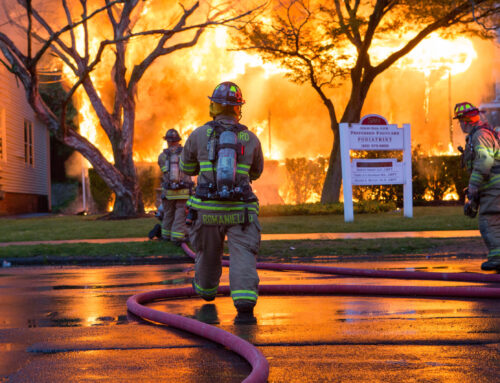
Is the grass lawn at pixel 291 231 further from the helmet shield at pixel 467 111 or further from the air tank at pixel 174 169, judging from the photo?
the helmet shield at pixel 467 111

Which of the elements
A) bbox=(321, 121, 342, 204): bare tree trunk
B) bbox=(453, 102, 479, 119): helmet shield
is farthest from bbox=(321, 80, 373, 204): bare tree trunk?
bbox=(453, 102, 479, 119): helmet shield

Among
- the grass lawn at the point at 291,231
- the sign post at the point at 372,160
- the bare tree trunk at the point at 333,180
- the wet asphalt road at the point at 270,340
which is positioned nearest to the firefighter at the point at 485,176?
the wet asphalt road at the point at 270,340

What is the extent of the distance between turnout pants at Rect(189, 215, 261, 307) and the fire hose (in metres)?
0.66

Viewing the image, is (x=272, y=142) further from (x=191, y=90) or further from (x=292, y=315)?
(x=292, y=315)

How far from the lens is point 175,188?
11789 millimetres

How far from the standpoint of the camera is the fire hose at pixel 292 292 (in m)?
4.34

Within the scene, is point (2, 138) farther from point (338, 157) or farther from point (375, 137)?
point (375, 137)

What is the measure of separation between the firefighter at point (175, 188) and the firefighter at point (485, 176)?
15.8ft

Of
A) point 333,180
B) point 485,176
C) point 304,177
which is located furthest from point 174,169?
point 304,177

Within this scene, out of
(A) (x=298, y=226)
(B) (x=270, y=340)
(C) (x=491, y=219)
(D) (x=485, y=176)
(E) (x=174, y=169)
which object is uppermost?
(E) (x=174, y=169)

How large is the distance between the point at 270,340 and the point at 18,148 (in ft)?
76.1

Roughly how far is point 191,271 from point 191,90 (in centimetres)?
1622

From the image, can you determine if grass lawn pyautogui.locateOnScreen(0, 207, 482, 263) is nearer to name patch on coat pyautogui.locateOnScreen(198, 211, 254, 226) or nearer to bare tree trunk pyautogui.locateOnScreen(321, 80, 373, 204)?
bare tree trunk pyautogui.locateOnScreen(321, 80, 373, 204)

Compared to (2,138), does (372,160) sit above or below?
below
